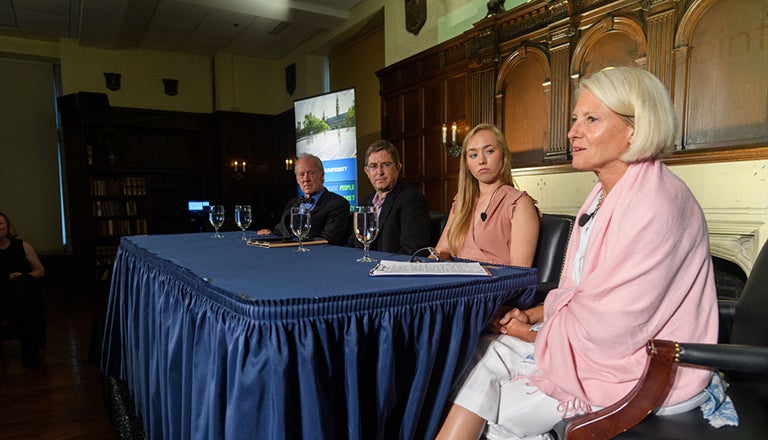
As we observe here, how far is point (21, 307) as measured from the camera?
323 centimetres

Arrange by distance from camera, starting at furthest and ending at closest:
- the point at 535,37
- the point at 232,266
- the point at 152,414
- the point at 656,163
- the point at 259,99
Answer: the point at 259,99 → the point at 535,37 → the point at 152,414 → the point at 232,266 → the point at 656,163

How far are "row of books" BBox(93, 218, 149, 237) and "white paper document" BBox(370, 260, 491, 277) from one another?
7329 mm

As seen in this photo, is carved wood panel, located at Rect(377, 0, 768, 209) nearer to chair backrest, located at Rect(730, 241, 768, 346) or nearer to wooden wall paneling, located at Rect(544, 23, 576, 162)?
wooden wall paneling, located at Rect(544, 23, 576, 162)

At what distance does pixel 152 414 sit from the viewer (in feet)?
4.98

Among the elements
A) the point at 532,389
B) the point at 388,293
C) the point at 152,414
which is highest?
the point at 388,293

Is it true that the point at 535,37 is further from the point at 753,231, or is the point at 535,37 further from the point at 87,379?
the point at 87,379

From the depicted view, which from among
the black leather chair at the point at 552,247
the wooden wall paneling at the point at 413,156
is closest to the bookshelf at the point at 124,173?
the wooden wall paneling at the point at 413,156

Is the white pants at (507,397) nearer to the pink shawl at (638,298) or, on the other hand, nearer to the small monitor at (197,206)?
the pink shawl at (638,298)

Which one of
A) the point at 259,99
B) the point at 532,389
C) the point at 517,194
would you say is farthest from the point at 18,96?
the point at 532,389

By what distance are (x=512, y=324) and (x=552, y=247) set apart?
827 mm

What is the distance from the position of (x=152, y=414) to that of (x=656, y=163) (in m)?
1.72

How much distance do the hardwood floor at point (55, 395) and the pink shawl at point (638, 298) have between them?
2.23m

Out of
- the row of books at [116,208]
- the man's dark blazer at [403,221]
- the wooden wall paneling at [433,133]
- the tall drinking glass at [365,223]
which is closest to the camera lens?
the tall drinking glass at [365,223]

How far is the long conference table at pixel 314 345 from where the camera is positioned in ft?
2.86
